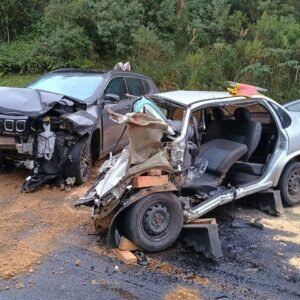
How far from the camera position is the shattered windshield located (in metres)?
8.06

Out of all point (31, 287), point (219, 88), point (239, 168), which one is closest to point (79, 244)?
point (31, 287)

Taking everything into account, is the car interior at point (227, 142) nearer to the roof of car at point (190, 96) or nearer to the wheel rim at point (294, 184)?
the roof of car at point (190, 96)

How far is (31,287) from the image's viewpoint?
4.29 metres

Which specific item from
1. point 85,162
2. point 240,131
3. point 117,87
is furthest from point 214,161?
point 117,87

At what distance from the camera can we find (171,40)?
1691 cm

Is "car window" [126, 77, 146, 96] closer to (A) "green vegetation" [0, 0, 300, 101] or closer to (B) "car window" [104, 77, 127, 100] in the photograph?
(B) "car window" [104, 77, 127, 100]

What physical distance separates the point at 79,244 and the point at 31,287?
3.47 ft

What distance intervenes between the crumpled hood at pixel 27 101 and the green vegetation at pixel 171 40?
7423mm

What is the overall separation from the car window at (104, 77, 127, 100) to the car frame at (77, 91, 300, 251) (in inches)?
81.3

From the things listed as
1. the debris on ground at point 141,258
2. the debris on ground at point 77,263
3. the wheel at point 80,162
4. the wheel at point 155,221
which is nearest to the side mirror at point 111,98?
the wheel at point 80,162

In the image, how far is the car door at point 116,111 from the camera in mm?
8070

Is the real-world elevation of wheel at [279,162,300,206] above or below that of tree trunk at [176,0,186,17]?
below

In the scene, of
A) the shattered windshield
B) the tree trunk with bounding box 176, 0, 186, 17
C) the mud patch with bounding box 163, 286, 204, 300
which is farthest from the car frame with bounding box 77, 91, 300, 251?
the tree trunk with bounding box 176, 0, 186, 17

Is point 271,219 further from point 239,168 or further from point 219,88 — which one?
point 219,88
